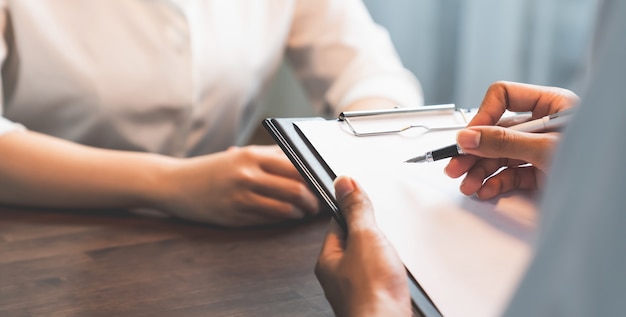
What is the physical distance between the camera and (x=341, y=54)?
1.28 meters

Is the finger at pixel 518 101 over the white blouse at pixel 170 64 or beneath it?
over

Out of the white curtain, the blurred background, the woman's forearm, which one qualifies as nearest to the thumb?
the woman's forearm

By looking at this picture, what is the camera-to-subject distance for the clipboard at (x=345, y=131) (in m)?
0.50

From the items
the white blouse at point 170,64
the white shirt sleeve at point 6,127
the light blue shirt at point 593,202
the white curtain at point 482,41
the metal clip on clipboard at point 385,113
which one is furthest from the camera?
the white curtain at point 482,41

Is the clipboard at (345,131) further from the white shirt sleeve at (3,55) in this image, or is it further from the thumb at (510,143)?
the white shirt sleeve at (3,55)

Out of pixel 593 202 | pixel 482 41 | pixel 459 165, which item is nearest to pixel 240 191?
pixel 459 165

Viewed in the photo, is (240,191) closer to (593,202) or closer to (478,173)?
(478,173)

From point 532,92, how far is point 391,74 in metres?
0.54

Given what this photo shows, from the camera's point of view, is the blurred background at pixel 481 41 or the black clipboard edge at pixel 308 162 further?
the blurred background at pixel 481 41

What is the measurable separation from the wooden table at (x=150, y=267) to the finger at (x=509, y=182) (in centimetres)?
15

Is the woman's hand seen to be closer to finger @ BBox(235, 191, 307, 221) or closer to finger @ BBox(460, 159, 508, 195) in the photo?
finger @ BBox(235, 191, 307, 221)

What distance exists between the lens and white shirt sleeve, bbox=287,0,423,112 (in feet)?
4.02

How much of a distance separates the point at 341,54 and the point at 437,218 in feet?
2.34

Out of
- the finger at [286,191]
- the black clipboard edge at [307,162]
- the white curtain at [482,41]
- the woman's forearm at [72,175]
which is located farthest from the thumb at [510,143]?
the white curtain at [482,41]
